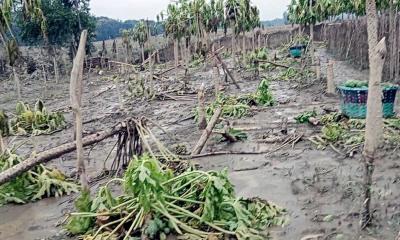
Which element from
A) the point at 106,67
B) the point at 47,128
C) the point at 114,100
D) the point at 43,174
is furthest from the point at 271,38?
the point at 43,174

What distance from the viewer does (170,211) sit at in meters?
5.59

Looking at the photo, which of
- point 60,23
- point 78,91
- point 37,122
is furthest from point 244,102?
point 60,23

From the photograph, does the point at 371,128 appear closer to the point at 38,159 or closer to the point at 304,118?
the point at 38,159

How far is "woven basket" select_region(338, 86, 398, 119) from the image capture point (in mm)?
9977

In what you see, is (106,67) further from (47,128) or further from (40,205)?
(40,205)

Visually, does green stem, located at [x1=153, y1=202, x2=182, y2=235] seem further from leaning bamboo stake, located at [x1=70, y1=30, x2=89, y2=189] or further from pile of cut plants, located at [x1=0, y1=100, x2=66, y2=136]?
pile of cut plants, located at [x1=0, y1=100, x2=66, y2=136]

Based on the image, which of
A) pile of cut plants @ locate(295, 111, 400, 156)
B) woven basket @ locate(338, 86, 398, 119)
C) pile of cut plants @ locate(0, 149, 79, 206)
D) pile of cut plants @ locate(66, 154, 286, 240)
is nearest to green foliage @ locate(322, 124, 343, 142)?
pile of cut plants @ locate(295, 111, 400, 156)

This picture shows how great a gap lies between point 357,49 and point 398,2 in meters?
6.39

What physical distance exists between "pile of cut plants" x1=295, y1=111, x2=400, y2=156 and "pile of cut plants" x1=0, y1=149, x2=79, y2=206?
4.87m

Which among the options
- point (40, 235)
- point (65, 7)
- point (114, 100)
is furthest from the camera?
point (65, 7)

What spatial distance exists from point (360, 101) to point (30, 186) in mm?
7137

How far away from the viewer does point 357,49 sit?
2202 cm

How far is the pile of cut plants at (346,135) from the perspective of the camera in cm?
838

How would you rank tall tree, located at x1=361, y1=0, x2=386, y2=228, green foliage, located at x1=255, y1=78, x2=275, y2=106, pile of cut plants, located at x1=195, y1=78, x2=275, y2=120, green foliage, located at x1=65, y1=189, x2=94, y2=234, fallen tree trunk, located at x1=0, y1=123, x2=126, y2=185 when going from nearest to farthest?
tall tree, located at x1=361, y1=0, x2=386, y2=228, green foliage, located at x1=65, y1=189, x2=94, y2=234, fallen tree trunk, located at x1=0, y1=123, x2=126, y2=185, pile of cut plants, located at x1=195, y1=78, x2=275, y2=120, green foliage, located at x1=255, y1=78, x2=275, y2=106
